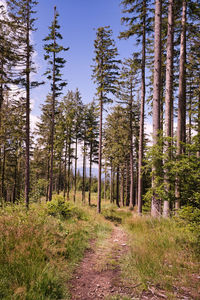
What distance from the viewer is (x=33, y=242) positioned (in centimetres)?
450

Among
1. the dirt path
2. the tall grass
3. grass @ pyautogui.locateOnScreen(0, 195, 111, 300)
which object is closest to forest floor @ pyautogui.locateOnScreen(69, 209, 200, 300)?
the dirt path

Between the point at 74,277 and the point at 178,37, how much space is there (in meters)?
14.1

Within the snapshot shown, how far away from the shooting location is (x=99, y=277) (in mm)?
4074

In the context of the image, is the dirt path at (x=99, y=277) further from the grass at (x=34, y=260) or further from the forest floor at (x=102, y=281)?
the grass at (x=34, y=260)

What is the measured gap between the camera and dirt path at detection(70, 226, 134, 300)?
337 centimetres

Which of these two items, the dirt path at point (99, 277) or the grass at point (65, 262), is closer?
the grass at point (65, 262)

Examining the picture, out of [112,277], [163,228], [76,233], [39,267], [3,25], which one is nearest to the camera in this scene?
[39,267]

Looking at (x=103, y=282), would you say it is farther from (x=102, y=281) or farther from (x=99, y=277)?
(x=99, y=277)

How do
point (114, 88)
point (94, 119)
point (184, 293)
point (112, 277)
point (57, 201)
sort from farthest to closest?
point (94, 119), point (114, 88), point (57, 201), point (112, 277), point (184, 293)

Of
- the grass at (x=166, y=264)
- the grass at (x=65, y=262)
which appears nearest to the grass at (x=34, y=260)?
the grass at (x=65, y=262)

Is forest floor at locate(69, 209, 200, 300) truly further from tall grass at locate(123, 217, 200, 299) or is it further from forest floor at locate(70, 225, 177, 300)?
tall grass at locate(123, 217, 200, 299)

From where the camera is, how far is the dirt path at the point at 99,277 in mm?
3366

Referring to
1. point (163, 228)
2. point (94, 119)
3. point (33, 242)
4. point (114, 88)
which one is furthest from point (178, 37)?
point (94, 119)

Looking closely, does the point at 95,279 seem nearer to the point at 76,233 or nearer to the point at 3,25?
the point at 76,233
